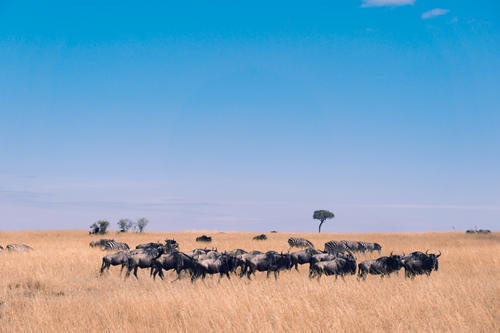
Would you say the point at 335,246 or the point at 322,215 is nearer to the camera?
the point at 335,246

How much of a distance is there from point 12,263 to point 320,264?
15.2 metres

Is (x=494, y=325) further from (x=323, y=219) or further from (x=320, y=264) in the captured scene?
(x=323, y=219)

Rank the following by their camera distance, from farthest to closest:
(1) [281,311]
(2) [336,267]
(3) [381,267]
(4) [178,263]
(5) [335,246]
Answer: (5) [335,246]
(4) [178,263]
(3) [381,267]
(2) [336,267]
(1) [281,311]

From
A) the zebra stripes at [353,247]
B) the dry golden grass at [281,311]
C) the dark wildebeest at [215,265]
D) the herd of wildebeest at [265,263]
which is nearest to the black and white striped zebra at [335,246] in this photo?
the zebra stripes at [353,247]

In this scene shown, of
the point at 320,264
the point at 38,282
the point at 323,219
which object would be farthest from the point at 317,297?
the point at 323,219

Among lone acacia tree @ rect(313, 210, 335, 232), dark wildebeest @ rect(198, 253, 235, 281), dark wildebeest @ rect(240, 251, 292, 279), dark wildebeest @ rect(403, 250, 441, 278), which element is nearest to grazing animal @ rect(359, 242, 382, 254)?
dark wildebeest @ rect(403, 250, 441, 278)

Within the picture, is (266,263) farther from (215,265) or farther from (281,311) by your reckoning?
(281,311)

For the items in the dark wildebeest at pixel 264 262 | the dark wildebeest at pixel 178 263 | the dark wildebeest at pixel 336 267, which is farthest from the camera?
the dark wildebeest at pixel 264 262

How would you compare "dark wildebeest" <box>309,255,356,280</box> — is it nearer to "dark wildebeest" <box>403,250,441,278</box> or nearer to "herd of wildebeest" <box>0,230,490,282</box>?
"herd of wildebeest" <box>0,230,490,282</box>

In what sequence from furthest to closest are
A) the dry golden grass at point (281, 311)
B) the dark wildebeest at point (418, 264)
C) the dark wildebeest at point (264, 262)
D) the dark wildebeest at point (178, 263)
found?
the dark wildebeest at point (264, 262) → the dark wildebeest at point (418, 264) → the dark wildebeest at point (178, 263) → the dry golden grass at point (281, 311)

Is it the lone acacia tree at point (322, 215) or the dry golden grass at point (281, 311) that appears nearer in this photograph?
the dry golden grass at point (281, 311)

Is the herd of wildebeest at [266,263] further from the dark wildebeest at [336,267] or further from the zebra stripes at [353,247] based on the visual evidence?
the zebra stripes at [353,247]

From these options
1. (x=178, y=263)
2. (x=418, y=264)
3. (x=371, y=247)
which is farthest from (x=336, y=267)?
(x=371, y=247)

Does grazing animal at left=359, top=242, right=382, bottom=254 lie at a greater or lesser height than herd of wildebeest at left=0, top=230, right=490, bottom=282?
lesser
